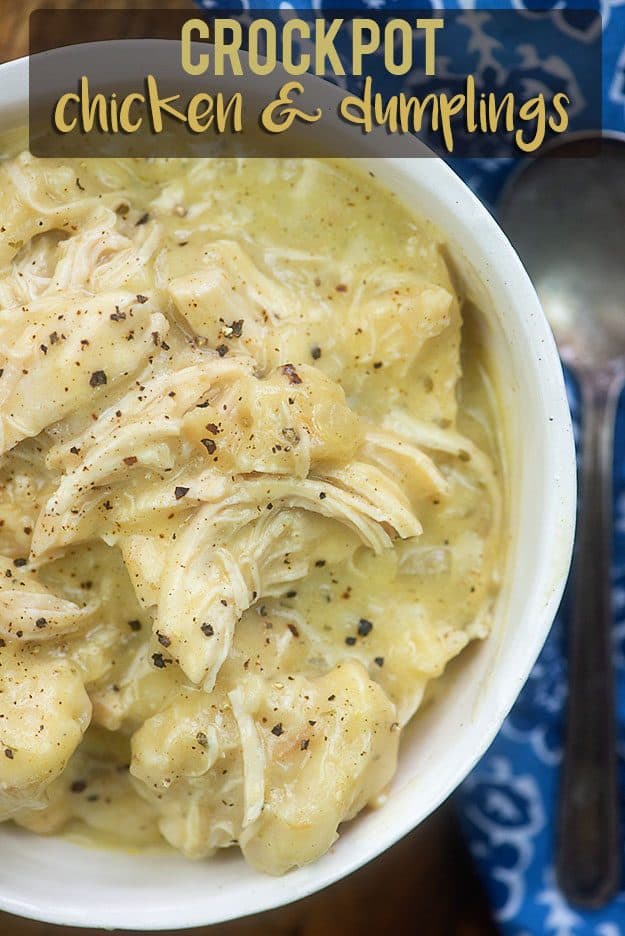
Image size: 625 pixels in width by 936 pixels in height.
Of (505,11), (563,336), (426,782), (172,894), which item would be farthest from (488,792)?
(505,11)

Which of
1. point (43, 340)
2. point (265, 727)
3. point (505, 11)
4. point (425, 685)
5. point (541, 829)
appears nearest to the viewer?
point (43, 340)

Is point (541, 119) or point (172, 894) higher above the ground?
point (541, 119)

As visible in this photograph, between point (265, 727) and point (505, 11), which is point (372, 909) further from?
point (505, 11)

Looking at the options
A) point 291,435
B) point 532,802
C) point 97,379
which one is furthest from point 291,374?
point 532,802

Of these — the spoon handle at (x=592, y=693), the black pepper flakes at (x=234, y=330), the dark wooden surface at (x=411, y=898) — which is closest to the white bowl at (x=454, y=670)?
the black pepper flakes at (x=234, y=330)

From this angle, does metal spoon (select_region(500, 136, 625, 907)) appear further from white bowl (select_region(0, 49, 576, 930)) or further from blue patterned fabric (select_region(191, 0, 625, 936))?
white bowl (select_region(0, 49, 576, 930))

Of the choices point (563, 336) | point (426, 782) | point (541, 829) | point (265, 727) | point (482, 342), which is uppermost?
point (482, 342)
